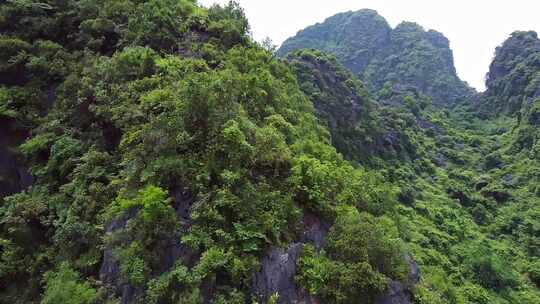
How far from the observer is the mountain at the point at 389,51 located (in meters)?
75.7

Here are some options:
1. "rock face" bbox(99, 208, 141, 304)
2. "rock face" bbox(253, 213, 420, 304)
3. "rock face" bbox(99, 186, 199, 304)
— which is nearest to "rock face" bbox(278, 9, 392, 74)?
"rock face" bbox(253, 213, 420, 304)

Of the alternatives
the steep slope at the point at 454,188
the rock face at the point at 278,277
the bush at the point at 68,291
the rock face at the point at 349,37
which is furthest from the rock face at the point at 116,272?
the rock face at the point at 349,37

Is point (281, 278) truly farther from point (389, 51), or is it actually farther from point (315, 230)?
point (389, 51)

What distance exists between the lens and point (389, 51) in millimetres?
86438

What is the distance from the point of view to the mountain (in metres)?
75.7

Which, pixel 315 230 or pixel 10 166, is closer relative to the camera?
pixel 315 230

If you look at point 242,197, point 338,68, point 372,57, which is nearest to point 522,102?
point 338,68

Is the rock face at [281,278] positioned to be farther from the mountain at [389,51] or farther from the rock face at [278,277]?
the mountain at [389,51]

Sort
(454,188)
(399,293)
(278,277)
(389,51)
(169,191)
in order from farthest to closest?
1. (389,51)
2. (454,188)
3. (169,191)
4. (399,293)
5. (278,277)

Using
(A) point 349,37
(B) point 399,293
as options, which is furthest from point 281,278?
(A) point 349,37

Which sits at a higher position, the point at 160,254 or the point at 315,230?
the point at 315,230

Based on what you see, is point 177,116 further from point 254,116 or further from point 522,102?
point 522,102

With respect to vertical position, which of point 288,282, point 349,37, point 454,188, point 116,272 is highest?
point 349,37

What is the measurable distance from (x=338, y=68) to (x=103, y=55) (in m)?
31.0
